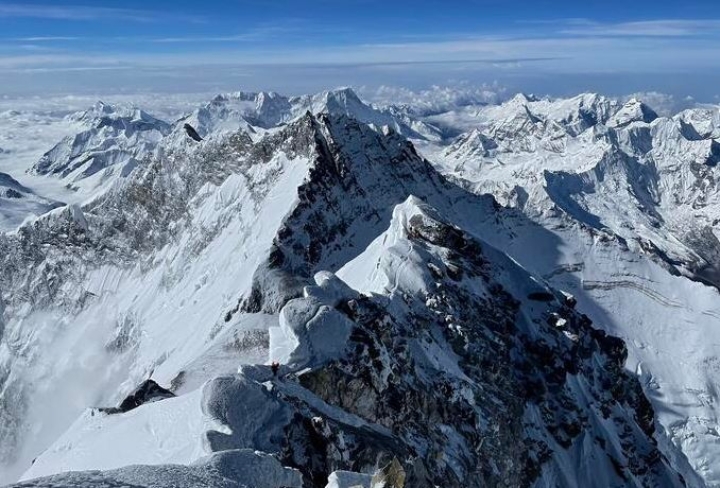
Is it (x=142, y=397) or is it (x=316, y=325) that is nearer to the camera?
(x=316, y=325)

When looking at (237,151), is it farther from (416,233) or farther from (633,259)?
(633,259)

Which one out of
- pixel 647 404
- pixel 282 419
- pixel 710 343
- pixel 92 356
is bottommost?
pixel 710 343

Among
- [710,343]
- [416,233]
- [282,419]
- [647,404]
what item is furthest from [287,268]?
[710,343]

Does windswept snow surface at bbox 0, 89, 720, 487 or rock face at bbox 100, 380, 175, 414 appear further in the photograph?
rock face at bbox 100, 380, 175, 414

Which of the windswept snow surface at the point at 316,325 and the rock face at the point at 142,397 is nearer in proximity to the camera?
the windswept snow surface at the point at 316,325

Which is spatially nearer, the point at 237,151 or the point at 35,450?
the point at 35,450

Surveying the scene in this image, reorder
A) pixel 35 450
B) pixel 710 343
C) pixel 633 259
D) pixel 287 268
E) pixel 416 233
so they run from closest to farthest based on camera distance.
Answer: pixel 416 233
pixel 287 268
pixel 35 450
pixel 710 343
pixel 633 259

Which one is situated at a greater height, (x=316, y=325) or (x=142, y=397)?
(x=316, y=325)

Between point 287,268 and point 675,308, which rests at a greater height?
point 287,268
